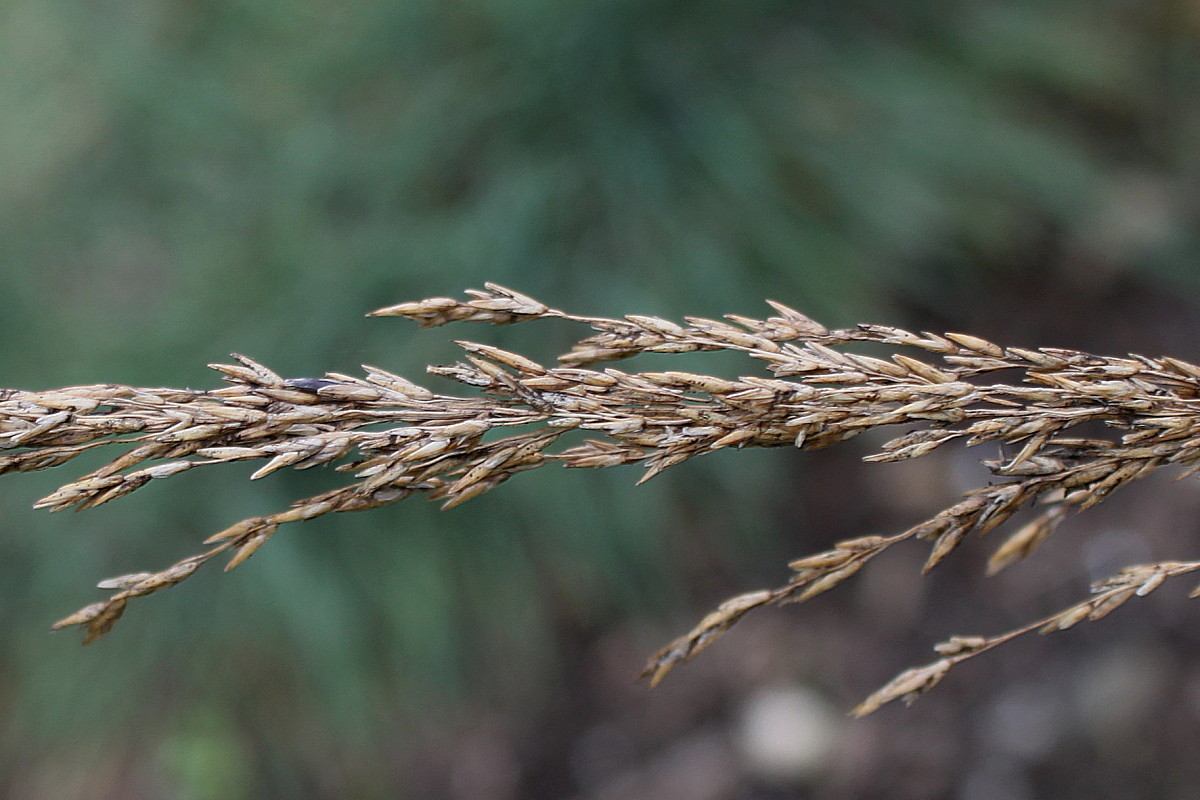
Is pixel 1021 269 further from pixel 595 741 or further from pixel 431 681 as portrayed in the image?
pixel 431 681

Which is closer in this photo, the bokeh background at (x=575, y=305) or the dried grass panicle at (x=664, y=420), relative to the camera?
the dried grass panicle at (x=664, y=420)

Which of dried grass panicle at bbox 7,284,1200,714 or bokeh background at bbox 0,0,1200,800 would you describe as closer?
dried grass panicle at bbox 7,284,1200,714

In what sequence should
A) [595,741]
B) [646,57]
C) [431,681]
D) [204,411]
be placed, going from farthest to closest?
[595,741]
[431,681]
[646,57]
[204,411]

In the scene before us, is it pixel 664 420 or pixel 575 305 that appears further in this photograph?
pixel 575 305

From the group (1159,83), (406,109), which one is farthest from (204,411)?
(1159,83)
